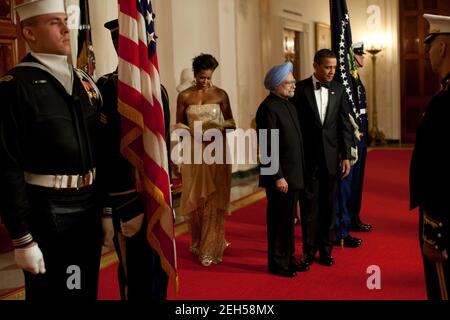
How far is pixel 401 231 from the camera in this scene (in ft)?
17.8

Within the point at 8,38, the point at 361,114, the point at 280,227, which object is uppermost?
the point at 8,38

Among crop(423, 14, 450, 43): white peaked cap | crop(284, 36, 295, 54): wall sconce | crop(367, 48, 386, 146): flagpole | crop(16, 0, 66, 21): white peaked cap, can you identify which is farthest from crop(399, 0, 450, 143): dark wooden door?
crop(16, 0, 66, 21): white peaked cap

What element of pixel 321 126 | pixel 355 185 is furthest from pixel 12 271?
pixel 355 185

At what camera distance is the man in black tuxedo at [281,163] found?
4.09 meters

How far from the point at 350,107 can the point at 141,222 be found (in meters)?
2.67

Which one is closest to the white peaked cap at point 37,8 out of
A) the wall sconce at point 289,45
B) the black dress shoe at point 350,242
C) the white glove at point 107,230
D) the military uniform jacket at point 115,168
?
the military uniform jacket at point 115,168

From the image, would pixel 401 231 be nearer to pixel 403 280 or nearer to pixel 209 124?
pixel 403 280

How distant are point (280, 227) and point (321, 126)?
2.78 ft

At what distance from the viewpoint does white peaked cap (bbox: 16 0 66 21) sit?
2.32 m

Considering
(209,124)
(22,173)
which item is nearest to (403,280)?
(209,124)

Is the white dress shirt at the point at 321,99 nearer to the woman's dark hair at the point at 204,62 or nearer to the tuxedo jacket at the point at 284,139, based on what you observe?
the tuxedo jacket at the point at 284,139

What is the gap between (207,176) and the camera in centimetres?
472

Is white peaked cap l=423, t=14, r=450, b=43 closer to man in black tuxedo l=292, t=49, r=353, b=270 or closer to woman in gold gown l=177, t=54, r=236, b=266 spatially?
man in black tuxedo l=292, t=49, r=353, b=270

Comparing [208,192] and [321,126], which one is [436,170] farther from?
[208,192]
